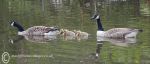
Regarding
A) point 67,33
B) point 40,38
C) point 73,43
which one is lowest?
point 40,38

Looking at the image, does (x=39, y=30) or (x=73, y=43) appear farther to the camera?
(x=39, y=30)

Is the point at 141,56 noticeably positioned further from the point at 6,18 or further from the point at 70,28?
the point at 6,18

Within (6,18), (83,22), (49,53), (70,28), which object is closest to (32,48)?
(49,53)

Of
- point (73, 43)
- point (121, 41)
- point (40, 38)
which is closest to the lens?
point (73, 43)

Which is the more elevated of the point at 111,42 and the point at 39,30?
the point at 39,30

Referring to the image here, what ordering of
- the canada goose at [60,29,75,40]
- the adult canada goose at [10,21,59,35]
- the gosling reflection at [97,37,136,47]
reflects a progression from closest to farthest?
the gosling reflection at [97,37,136,47], the canada goose at [60,29,75,40], the adult canada goose at [10,21,59,35]

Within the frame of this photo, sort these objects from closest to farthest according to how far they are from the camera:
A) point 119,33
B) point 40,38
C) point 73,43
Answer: point 73,43, point 119,33, point 40,38

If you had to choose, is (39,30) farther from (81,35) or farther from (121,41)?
(121,41)

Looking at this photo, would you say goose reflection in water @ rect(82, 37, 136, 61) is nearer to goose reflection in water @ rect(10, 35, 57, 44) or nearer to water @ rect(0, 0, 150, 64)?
water @ rect(0, 0, 150, 64)

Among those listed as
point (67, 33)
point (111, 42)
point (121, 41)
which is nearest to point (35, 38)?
point (67, 33)

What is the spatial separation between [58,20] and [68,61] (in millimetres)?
12753

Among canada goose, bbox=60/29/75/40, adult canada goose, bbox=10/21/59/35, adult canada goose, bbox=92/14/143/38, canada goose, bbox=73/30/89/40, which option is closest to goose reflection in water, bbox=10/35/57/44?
adult canada goose, bbox=10/21/59/35

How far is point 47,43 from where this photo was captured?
24.8 meters

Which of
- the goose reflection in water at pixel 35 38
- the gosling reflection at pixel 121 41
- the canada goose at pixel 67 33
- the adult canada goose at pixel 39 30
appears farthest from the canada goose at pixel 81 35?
the adult canada goose at pixel 39 30
